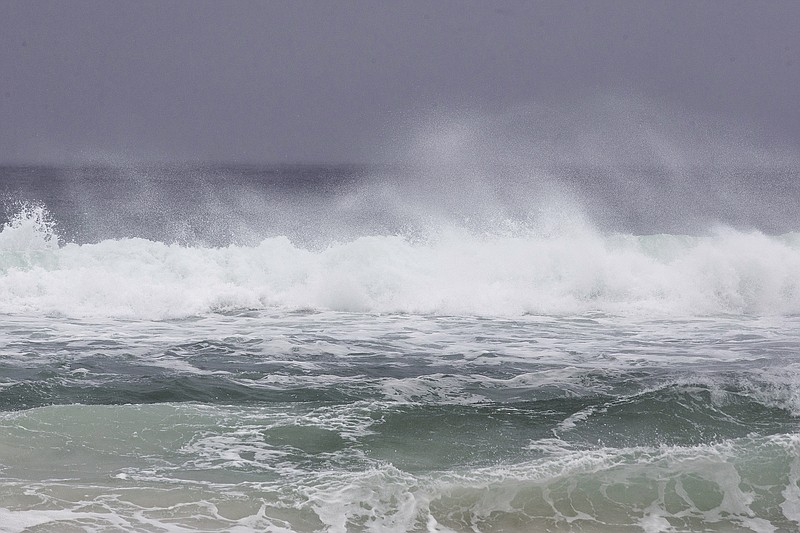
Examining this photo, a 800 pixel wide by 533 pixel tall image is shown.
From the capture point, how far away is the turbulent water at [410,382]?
23.6ft

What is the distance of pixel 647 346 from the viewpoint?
44.1 ft

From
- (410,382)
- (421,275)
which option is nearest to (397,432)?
(410,382)

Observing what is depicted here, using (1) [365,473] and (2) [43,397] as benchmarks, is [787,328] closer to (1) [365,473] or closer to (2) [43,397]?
(1) [365,473]

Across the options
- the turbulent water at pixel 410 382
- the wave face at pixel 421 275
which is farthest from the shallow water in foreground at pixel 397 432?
the wave face at pixel 421 275

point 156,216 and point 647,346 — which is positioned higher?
point 156,216

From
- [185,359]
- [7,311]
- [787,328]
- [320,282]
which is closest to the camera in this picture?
[185,359]

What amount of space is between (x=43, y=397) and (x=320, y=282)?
8.56 meters

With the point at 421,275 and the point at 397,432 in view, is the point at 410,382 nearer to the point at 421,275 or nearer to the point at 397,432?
the point at 397,432

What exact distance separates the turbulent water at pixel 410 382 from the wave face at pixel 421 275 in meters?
0.07

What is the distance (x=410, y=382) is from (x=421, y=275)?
28.1 ft

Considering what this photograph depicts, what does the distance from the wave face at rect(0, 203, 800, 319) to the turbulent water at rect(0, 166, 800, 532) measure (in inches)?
2.8

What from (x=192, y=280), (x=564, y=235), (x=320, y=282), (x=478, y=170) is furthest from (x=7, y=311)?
(x=478, y=170)

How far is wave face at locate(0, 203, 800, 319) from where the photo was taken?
17.2 m

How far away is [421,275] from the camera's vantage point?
63.9 feet
